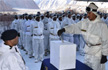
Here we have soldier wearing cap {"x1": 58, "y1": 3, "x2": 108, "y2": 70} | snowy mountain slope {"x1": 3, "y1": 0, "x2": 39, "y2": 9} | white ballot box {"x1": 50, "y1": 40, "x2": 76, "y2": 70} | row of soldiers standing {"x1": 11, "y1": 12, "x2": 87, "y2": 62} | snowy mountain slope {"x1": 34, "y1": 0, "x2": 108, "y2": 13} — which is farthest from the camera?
snowy mountain slope {"x1": 3, "y1": 0, "x2": 39, "y2": 9}

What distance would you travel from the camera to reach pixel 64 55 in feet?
7.29

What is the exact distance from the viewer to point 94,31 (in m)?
2.56

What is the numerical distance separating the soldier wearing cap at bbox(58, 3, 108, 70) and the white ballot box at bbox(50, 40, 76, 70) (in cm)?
34

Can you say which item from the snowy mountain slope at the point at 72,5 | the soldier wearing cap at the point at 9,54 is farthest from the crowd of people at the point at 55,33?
the snowy mountain slope at the point at 72,5

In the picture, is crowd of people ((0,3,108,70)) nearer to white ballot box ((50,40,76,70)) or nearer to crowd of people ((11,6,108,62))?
crowd of people ((11,6,108,62))

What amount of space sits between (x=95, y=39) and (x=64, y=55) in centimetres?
67

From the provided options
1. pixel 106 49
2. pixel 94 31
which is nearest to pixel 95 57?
pixel 106 49

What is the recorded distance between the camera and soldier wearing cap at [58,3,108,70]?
8.29 ft

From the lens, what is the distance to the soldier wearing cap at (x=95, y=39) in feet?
8.29

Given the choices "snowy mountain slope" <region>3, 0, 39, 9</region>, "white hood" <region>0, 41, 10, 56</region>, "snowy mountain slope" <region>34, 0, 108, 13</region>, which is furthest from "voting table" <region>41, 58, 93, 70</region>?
"snowy mountain slope" <region>3, 0, 39, 9</region>

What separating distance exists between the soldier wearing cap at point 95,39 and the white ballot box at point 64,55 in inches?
13.4

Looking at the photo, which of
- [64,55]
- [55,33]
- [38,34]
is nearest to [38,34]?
[38,34]

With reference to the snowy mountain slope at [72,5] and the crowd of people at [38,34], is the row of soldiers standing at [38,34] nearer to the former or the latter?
the crowd of people at [38,34]

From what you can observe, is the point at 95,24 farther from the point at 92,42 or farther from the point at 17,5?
the point at 17,5
